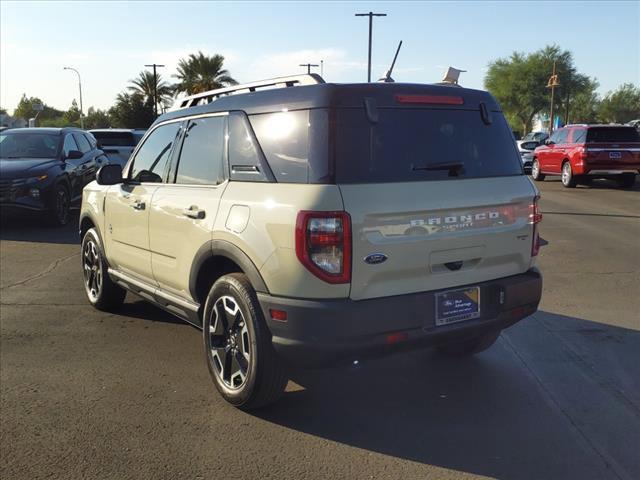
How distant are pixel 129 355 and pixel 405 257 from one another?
8.43ft

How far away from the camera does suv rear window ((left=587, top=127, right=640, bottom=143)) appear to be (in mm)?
16562

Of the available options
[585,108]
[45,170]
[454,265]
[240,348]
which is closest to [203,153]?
[240,348]

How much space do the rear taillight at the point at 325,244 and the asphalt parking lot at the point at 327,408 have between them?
3.28 ft

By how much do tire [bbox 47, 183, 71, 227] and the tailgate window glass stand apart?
871cm

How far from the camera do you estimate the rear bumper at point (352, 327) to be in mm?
3105

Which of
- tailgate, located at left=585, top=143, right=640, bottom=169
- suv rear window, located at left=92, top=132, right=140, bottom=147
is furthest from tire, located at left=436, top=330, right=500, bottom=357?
suv rear window, located at left=92, top=132, right=140, bottom=147

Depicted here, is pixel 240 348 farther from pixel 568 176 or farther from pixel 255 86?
pixel 568 176

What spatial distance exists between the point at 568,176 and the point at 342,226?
16.7 meters

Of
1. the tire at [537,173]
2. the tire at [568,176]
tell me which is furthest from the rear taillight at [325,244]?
the tire at [537,173]

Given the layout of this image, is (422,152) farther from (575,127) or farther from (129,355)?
(575,127)

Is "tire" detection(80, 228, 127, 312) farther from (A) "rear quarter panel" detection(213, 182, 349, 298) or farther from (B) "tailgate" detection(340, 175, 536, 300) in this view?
(B) "tailgate" detection(340, 175, 536, 300)

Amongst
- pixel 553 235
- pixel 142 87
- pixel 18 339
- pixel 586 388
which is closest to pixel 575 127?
pixel 553 235

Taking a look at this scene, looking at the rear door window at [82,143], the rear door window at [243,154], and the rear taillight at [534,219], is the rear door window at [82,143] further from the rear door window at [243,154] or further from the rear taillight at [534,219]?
the rear taillight at [534,219]

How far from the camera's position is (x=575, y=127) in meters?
17.7
